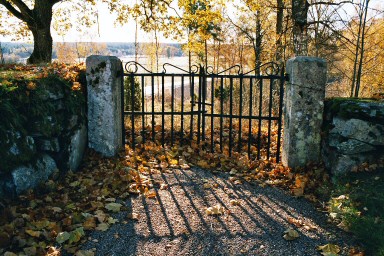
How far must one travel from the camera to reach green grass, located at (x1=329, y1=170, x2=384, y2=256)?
333cm

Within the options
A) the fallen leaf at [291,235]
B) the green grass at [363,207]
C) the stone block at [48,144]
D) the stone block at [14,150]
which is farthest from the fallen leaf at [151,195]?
the green grass at [363,207]

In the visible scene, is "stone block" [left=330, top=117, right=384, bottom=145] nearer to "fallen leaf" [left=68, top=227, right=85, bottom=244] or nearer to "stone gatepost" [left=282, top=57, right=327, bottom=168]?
"stone gatepost" [left=282, top=57, right=327, bottom=168]

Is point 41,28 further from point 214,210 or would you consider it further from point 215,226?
point 215,226

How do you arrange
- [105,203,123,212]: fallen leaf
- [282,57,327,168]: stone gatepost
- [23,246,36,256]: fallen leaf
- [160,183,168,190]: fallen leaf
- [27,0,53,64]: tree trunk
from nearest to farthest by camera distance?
[23,246,36,256]: fallen leaf < [105,203,123,212]: fallen leaf < [160,183,168,190]: fallen leaf < [282,57,327,168]: stone gatepost < [27,0,53,64]: tree trunk

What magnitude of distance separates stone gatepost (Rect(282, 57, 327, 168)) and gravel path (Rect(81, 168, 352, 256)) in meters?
0.87

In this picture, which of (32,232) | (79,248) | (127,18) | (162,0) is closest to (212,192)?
(79,248)

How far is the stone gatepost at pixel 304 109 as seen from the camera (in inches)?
198

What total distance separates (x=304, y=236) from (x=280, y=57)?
885 cm

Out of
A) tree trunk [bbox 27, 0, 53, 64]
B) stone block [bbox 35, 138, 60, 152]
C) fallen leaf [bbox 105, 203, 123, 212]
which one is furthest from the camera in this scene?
tree trunk [bbox 27, 0, 53, 64]

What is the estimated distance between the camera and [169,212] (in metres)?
4.06

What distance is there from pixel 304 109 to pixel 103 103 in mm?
3193

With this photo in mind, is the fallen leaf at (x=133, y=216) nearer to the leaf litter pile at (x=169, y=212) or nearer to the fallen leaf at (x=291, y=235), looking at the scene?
the leaf litter pile at (x=169, y=212)

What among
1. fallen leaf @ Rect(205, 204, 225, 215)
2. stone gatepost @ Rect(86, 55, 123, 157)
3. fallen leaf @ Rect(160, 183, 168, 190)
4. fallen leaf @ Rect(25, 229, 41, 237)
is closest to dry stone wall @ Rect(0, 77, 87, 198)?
stone gatepost @ Rect(86, 55, 123, 157)

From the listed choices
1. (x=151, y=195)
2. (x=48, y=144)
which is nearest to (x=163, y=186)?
(x=151, y=195)
